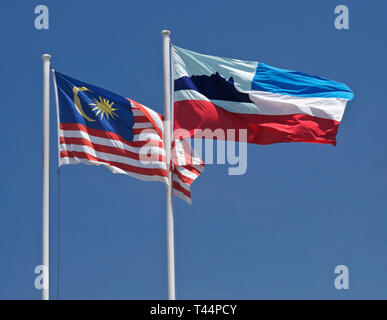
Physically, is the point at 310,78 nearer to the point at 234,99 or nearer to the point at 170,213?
the point at 234,99

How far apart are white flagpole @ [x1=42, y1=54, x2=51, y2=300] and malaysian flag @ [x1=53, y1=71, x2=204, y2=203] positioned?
1.29 feet

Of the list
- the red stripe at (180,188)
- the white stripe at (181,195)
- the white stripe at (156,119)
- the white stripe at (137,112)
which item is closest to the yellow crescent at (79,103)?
the white stripe at (137,112)

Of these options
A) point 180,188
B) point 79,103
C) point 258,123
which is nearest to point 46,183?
point 79,103

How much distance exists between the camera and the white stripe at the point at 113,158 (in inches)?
1189

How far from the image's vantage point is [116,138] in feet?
100

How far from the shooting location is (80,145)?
30.2 m

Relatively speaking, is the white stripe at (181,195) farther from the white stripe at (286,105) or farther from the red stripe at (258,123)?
the white stripe at (286,105)

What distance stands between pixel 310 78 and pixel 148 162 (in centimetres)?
649

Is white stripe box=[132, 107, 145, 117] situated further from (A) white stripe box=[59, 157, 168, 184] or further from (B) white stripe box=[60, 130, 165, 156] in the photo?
(A) white stripe box=[59, 157, 168, 184]

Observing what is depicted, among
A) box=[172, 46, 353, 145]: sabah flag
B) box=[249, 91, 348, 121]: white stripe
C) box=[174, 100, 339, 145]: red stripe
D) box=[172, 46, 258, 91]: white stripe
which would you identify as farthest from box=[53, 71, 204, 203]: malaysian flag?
box=[249, 91, 348, 121]: white stripe

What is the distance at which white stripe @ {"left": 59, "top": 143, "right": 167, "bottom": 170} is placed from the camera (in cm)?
3020

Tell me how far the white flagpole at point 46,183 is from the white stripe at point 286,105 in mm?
5439
